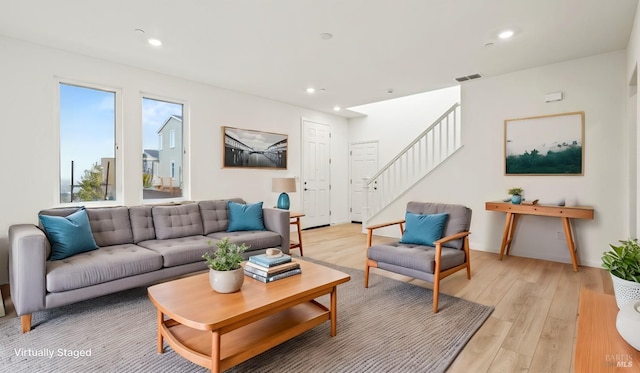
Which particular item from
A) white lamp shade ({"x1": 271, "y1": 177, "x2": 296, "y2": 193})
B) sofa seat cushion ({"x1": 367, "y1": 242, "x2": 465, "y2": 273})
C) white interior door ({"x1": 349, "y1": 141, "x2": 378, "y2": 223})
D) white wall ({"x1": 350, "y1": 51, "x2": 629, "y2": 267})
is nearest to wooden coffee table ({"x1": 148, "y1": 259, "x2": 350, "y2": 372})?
sofa seat cushion ({"x1": 367, "y1": 242, "x2": 465, "y2": 273})

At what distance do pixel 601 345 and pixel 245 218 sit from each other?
348 centimetres

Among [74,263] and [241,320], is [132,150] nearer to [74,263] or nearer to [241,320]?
[74,263]

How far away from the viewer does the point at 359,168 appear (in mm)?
7430

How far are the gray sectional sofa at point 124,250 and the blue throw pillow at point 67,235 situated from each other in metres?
0.06

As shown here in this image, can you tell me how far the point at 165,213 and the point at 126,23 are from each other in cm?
196

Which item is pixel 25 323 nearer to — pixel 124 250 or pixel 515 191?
pixel 124 250

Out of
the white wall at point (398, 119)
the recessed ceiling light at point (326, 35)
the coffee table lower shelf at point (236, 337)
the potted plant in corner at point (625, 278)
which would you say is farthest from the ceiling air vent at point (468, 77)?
the coffee table lower shelf at point (236, 337)

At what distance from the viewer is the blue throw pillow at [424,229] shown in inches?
126

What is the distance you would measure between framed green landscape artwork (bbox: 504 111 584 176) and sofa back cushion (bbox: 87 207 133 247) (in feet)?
16.2

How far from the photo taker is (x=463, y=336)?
225 centimetres

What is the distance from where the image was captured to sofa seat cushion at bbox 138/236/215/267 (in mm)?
2969

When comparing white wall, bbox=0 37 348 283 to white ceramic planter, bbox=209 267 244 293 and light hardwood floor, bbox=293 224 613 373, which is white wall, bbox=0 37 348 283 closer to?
light hardwood floor, bbox=293 224 613 373

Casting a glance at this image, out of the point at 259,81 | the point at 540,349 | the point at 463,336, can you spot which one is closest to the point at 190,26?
the point at 259,81

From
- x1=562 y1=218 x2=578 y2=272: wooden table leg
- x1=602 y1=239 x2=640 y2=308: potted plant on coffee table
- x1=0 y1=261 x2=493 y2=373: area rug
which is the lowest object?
x1=0 y1=261 x2=493 y2=373: area rug
